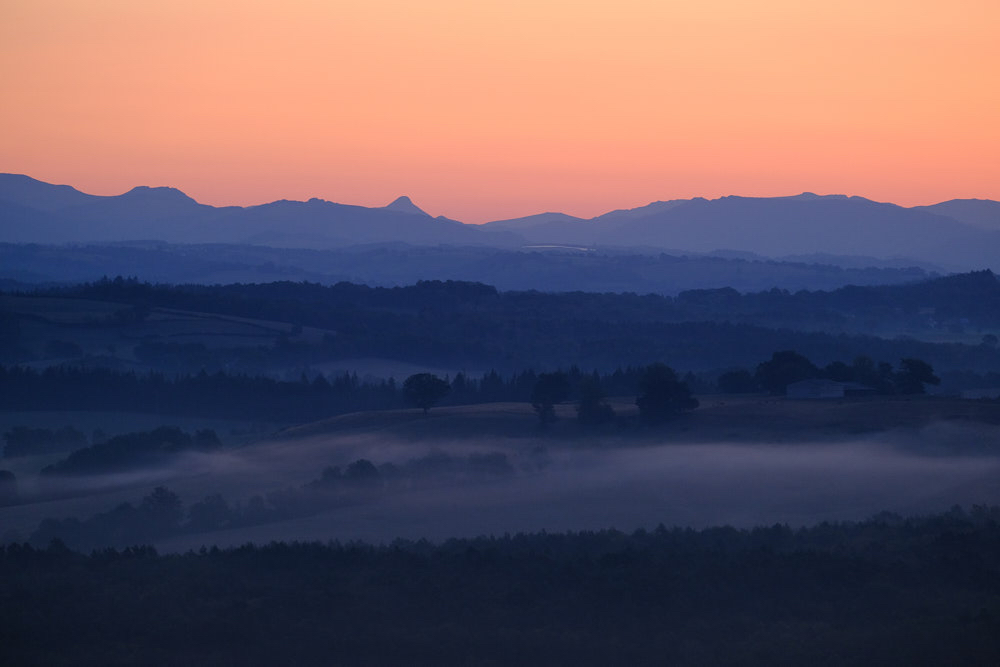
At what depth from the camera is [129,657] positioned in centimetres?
1883

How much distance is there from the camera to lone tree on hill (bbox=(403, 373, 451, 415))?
6203cm

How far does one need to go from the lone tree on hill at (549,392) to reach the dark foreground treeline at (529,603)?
29.7 meters

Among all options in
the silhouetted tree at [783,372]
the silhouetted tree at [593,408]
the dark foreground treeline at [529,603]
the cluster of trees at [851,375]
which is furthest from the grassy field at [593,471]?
the dark foreground treeline at [529,603]

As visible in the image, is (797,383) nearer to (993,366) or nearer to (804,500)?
(804,500)

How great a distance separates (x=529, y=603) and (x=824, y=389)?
1533 inches

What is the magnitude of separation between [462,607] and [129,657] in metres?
6.03

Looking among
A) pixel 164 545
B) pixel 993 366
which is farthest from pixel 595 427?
pixel 993 366

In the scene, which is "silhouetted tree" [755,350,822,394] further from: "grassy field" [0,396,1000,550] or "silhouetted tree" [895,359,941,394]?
"silhouetted tree" [895,359,941,394]

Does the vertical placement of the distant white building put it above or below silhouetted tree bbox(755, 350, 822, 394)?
below

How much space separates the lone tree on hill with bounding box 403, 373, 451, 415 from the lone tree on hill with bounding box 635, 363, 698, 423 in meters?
11.4

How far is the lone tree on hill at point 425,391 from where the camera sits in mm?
62031

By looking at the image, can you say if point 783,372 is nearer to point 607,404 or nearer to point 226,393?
point 607,404

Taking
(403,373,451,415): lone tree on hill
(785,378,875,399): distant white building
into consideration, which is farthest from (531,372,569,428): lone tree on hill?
(785,378,875,399): distant white building

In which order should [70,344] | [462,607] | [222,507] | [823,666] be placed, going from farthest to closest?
[70,344] → [222,507] → [462,607] → [823,666]
